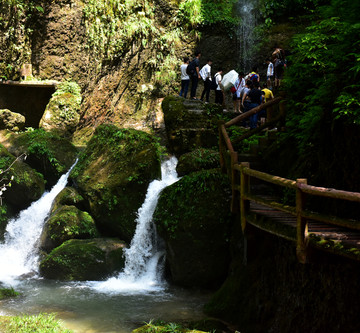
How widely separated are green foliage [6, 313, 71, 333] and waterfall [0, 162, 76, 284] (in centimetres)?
440

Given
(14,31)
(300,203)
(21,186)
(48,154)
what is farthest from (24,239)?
(14,31)

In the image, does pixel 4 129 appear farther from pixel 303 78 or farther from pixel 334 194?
pixel 334 194

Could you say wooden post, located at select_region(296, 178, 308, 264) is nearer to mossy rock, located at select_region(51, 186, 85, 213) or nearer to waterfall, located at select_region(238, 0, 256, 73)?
mossy rock, located at select_region(51, 186, 85, 213)

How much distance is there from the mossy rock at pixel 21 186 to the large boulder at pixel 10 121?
4.25m

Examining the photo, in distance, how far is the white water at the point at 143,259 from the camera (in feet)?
39.5

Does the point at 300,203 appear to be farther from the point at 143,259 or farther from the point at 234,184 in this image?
the point at 143,259

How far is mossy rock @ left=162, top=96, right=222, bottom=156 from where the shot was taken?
15.1m

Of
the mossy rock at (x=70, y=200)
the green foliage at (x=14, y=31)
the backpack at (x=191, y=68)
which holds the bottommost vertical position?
the mossy rock at (x=70, y=200)

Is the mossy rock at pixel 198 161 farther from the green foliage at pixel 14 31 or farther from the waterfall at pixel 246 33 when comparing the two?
the green foliage at pixel 14 31

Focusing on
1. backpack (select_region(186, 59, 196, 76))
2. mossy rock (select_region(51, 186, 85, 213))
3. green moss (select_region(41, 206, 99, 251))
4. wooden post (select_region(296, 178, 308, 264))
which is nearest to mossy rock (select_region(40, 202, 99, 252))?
green moss (select_region(41, 206, 99, 251))

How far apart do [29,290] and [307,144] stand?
7.78 metres

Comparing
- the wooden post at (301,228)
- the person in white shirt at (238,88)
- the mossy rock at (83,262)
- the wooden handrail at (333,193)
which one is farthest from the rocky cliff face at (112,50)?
the wooden handrail at (333,193)

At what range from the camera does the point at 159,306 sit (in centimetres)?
1035

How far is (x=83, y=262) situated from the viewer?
12.6 m
